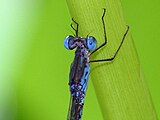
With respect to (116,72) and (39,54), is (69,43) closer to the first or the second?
(39,54)

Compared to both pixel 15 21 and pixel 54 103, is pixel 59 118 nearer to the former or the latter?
pixel 54 103

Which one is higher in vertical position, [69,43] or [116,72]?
[69,43]

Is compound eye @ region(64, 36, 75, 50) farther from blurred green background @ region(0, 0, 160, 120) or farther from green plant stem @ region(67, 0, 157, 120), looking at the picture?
green plant stem @ region(67, 0, 157, 120)

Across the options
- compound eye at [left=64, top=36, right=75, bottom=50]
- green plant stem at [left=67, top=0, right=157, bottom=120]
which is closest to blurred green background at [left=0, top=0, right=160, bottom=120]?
compound eye at [left=64, top=36, right=75, bottom=50]

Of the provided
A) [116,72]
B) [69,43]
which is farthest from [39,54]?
[116,72]

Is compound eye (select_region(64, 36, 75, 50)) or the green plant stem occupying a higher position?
compound eye (select_region(64, 36, 75, 50))

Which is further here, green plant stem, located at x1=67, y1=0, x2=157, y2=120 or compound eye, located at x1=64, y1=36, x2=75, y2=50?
compound eye, located at x1=64, y1=36, x2=75, y2=50
